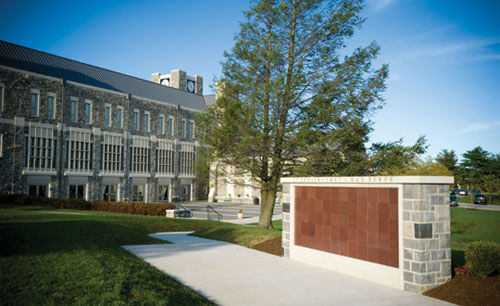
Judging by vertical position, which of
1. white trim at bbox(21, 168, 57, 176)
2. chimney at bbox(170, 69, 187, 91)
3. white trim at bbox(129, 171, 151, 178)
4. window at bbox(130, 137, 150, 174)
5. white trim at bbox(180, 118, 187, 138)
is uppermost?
chimney at bbox(170, 69, 187, 91)

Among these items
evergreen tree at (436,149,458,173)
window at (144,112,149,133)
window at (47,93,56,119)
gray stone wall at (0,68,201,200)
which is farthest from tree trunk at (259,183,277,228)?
evergreen tree at (436,149,458,173)

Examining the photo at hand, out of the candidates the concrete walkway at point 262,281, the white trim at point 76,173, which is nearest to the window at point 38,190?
the white trim at point 76,173

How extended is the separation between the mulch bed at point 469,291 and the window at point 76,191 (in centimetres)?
3593

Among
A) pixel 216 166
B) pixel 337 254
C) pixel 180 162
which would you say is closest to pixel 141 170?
pixel 180 162

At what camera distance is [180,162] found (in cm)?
4934

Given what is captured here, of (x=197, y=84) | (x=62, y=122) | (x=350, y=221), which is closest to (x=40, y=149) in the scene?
(x=62, y=122)

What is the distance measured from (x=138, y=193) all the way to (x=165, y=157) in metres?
5.95

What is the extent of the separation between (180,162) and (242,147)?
36.0m

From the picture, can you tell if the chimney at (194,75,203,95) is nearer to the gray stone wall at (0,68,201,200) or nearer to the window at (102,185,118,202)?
the gray stone wall at (0,68,201,200)

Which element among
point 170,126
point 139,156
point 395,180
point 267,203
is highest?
point 170,126

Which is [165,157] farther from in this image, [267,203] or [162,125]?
[267,203]

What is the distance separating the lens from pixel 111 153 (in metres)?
40.5

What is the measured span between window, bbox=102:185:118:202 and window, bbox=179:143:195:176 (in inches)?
404

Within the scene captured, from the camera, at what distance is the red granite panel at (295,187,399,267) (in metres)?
7.83
